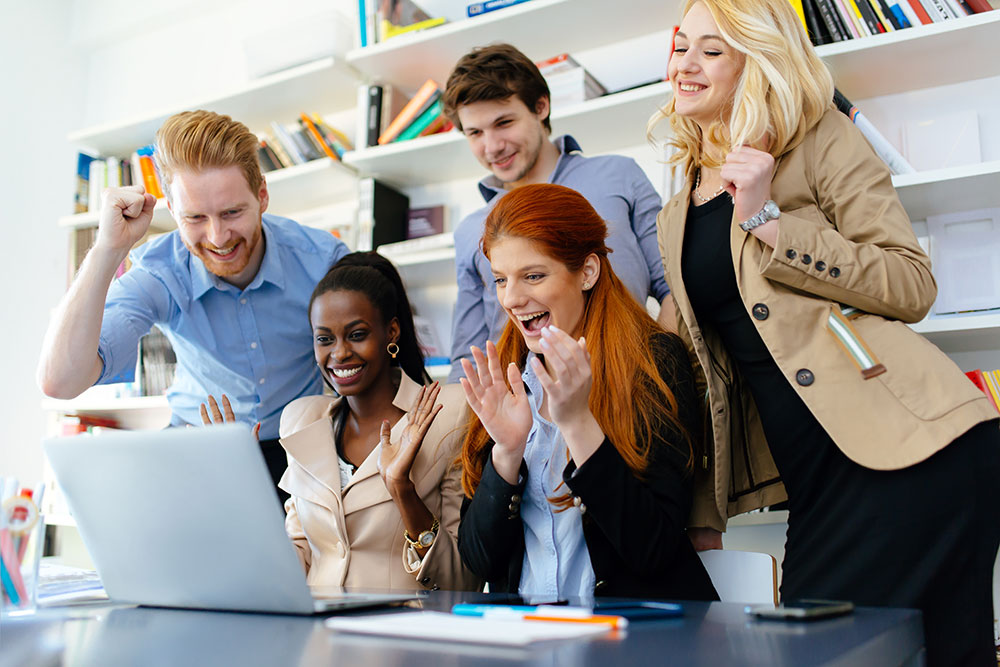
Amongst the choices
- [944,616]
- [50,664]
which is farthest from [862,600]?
[50,664]

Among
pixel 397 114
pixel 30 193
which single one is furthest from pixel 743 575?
pixel 30 193

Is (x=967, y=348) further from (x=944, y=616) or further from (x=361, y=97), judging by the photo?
(x=361, y=97)

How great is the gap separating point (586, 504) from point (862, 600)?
0.42 metres

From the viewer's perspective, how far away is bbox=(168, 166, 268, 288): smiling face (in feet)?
6.08

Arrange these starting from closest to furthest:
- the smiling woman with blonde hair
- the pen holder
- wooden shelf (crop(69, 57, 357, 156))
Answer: the pen holder
the smiling woman with blonde hair
wooden shelf (crop(69, 57, 357, 156))

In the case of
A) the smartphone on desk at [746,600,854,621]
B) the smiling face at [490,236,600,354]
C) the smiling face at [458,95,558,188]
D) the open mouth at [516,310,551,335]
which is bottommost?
the smartphone on desk at [746,600,854,621]

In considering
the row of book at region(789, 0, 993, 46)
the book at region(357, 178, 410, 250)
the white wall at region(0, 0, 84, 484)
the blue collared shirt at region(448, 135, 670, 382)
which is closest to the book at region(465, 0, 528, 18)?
the book at region(357, 178, 410, 250)

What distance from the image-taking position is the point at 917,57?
2.21 metres

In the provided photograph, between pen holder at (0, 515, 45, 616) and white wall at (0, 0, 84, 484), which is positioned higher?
white wall at (0, 0, 84, 484)

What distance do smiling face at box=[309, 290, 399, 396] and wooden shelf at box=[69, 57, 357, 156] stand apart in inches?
61.5

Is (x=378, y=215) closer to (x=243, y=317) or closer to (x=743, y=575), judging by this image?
(x=243, y=317)

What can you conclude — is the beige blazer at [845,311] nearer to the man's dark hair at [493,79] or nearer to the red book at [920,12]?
the man's dark hair at [493,79]

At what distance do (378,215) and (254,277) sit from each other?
1.00 m

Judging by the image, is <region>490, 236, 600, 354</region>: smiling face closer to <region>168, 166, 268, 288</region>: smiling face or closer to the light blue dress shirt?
the light blue dress shirt
